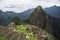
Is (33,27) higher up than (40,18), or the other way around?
(33,27)

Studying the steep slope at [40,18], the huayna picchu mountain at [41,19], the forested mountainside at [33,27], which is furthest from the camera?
the steep slope at [40,18]

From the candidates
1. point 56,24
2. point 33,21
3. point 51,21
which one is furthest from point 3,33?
point 56,24

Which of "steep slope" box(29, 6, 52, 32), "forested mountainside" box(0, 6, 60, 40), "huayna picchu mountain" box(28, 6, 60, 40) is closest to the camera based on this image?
"forested mountainside" box(0, 6, 60, 40)

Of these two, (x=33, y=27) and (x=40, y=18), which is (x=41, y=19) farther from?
(x=33, y=27)

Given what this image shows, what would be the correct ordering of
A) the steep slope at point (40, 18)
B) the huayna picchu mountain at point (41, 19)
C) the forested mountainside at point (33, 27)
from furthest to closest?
the steep slope at point (40, 18) < the huayna picchu mountain at point (41, 19) < the forested mountainside at point (33, 27)

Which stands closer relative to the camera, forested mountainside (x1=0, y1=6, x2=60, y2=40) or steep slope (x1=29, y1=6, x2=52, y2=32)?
forested mountainside (x1=0, y1=6, x2=60, y2=40)

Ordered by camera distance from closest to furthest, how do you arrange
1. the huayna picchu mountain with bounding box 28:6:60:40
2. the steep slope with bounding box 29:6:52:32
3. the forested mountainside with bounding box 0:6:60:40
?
the forested mountainside with bounding box 0:6:60:40
the huayna picchu mountain with bounding box 28:6:60:40
the steep slope with bounding box 29:6:52:32

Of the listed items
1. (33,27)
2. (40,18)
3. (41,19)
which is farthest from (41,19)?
(33,27)

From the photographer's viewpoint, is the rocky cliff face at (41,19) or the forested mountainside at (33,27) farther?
the rocky cliff face at (41,19)

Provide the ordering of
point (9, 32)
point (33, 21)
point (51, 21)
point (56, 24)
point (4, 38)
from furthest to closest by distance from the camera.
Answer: point (56, 24), point (51, 21), point (33, 21), point (9, 32), point (4, 38)

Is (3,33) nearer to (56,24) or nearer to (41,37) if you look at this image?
(41,37)

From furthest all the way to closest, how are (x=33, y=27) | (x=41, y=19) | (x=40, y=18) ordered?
(x=41, y=19) → (x=40, y=18) → (x=33, y=27)
